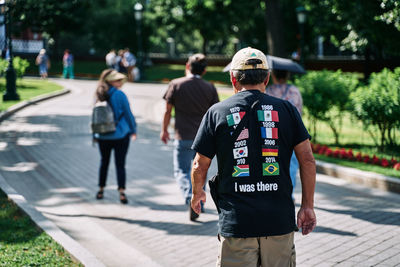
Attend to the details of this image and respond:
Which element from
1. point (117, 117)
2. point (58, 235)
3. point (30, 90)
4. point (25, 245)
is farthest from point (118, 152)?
point (30, 90)

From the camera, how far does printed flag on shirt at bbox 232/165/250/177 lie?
10.4ft

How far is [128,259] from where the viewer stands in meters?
5.48


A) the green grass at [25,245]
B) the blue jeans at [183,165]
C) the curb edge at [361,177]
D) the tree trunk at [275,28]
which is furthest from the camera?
the tree trunk at [275,28]

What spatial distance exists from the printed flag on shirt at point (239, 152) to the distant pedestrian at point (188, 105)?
342cm

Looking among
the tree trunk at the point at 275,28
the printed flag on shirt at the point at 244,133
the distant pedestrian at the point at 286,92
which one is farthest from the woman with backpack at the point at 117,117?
the tree trunk at the point at 275,28

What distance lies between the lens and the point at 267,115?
317cm

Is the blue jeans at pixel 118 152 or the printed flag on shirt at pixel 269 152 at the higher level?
the printed flag on shirt at pixel 269 152

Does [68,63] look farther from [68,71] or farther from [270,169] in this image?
[270,169]

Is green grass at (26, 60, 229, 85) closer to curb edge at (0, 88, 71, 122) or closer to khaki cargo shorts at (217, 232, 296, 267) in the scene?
curb edge at (0, 88, 71, 122)

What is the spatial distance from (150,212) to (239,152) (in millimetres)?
4113

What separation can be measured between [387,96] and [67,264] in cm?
662

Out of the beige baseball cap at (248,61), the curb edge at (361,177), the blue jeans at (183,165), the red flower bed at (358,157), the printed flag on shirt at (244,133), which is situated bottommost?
the curb edge at (361,177)

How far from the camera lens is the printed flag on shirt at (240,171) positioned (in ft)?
10.4

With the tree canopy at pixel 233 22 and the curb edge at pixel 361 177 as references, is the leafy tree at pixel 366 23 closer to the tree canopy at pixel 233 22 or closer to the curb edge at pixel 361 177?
the tree canopy at pixel 233 22
